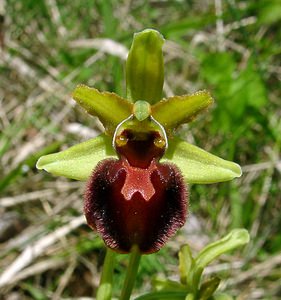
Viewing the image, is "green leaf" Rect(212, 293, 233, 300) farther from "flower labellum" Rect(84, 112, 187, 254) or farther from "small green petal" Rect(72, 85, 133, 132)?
"small green petal" Rect(72, 85, 133, 132)

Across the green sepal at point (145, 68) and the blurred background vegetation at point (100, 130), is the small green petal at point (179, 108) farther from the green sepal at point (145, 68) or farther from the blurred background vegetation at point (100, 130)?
the blurred background vegetation at point (100, 130)

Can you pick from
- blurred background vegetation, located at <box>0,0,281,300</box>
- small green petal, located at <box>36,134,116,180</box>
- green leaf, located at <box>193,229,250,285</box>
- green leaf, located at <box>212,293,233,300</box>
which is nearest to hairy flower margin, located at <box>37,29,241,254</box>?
small green petal, located at <box>36,134,116,180</box>

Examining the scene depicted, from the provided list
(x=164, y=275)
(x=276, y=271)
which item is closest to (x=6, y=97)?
(x=164, y=275)

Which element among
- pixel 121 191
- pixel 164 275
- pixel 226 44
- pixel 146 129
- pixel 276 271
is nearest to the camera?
pixel 121 191

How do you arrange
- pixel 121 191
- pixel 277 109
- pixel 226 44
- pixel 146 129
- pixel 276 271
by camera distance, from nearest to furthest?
pixel 121 191 < pixel 146 129 < pixel 276 271 < pixel 277 109 < pixel 226 44

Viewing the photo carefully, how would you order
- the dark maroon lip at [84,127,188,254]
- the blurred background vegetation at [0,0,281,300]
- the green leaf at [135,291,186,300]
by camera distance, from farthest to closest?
1. the blurred background vegetation at [0,0,281,300]
2. the green leaf at [135,291,186,300]
3. the dark maroon lip at [84,127,188,254]

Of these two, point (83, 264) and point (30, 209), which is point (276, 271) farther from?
point (30, 209)

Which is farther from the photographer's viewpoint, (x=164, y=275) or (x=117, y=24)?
(x=117, y=24)
